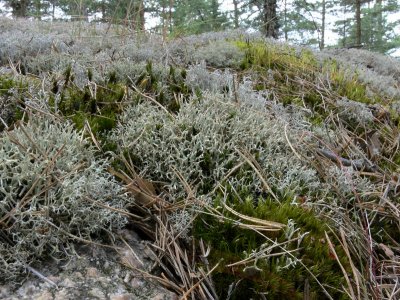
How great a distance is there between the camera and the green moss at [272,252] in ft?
5.28

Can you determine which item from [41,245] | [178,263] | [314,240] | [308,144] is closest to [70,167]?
[41,245]

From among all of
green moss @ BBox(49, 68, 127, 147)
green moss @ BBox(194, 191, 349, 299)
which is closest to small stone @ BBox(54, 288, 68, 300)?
green moss @ BBox(194, 191, 349, 299)

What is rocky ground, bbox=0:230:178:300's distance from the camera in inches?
55.8

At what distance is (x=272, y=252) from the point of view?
1728 mm

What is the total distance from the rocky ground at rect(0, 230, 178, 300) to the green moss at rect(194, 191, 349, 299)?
11.2 inches

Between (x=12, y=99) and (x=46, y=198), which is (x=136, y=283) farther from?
(x=12, y=99)

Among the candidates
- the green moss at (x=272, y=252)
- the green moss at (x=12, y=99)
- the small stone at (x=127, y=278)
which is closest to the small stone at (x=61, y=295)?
the small stone at (x=127, y=278)

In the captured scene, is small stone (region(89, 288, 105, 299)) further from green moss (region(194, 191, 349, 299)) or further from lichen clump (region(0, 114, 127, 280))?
green moss (region(194, 191, 349, 299))

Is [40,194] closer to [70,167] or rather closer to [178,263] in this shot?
[70,167]

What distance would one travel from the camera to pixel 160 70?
3230 mm

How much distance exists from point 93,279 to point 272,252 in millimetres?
798

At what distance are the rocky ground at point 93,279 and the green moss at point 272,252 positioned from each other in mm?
285

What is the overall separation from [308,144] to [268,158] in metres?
0.47

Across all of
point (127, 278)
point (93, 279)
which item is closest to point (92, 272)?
→ point (93, 279)
